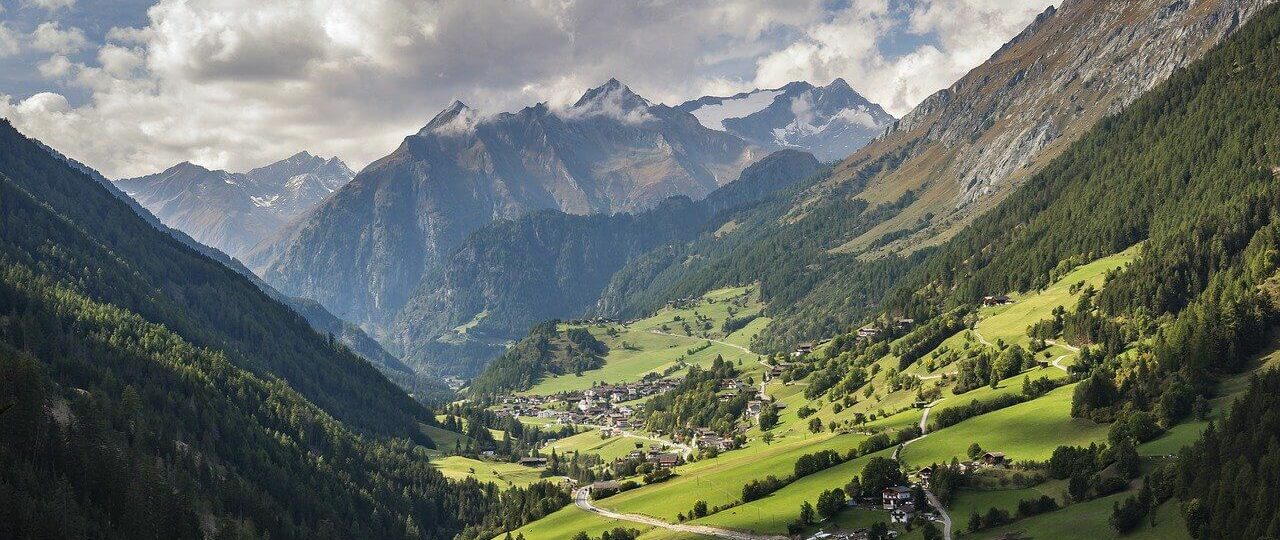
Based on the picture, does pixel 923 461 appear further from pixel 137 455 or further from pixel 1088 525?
pixel 137 455

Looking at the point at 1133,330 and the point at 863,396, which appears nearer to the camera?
the point at 1133,330

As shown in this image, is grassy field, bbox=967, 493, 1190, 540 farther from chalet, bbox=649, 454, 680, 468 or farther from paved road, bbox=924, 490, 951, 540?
chalet, bbox=649, 454, 680, 468

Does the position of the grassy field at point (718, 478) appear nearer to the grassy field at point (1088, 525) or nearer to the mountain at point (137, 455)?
the grassy field at point (1088, 525)

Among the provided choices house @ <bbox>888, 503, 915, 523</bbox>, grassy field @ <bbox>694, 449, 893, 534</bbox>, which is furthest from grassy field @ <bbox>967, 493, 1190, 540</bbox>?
grassy field @ <bbox>694, 449, 893, 534</bbox>

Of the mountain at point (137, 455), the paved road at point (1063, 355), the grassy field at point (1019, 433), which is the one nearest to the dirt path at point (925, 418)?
the grassy field at point (1019, 433)

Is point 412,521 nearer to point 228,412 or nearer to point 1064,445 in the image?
point 228,412

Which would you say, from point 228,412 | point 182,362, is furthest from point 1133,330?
point 182,362
